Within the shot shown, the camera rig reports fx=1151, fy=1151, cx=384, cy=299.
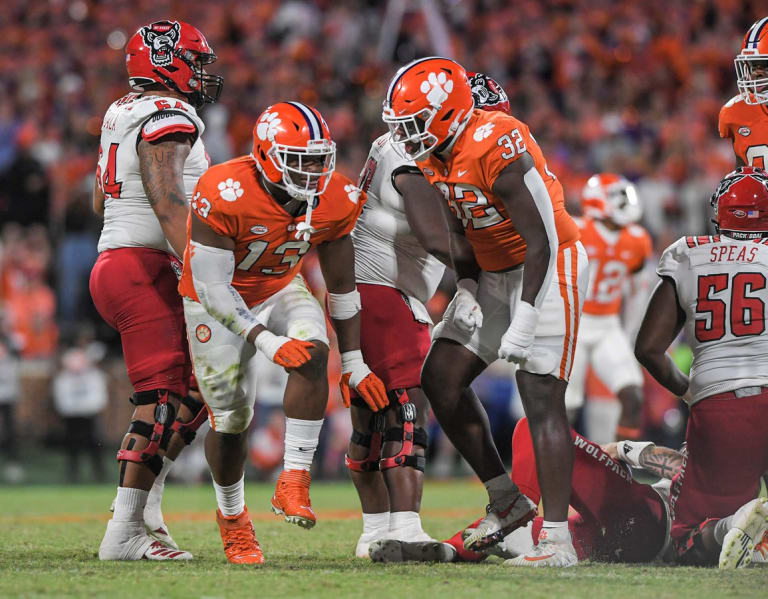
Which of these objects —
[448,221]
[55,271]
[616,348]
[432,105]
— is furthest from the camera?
[55,271]

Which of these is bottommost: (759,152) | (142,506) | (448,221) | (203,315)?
(142,506)

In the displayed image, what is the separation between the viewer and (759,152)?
20.4ft

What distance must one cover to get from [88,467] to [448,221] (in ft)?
28.1

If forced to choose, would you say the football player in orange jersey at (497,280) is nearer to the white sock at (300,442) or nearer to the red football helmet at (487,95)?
the white sock at (300,442)

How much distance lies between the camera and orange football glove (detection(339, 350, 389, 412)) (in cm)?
518

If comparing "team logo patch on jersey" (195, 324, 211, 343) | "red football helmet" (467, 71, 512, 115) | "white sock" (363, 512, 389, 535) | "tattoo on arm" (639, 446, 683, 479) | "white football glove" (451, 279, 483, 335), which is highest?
"red football helmet" (467, 71, 512, 115)

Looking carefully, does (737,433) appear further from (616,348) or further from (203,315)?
(616,348)

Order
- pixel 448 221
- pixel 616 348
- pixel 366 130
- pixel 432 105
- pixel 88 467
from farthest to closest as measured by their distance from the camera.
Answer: pixel 366 130 → pixel 88 467 → pixel 616 348 → pixel 448 221 → pixel 432 105

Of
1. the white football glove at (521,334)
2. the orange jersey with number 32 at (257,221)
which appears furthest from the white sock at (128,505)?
the white football glove at (521,334)

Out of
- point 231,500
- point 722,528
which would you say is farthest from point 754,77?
point 231,500

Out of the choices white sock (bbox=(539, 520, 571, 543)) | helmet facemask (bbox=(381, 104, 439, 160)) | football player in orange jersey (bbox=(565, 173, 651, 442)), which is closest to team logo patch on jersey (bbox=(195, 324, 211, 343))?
helmet facemask (bbox=(381, 104, 439, 160))

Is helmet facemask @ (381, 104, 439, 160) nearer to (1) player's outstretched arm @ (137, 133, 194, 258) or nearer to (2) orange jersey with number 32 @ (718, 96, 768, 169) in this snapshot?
(1) player's outstretched arm @ (137, 133, 194, 258)

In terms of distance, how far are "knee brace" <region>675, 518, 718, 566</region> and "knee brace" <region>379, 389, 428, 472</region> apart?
1225 mm

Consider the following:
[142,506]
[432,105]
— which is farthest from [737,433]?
[142,506]
